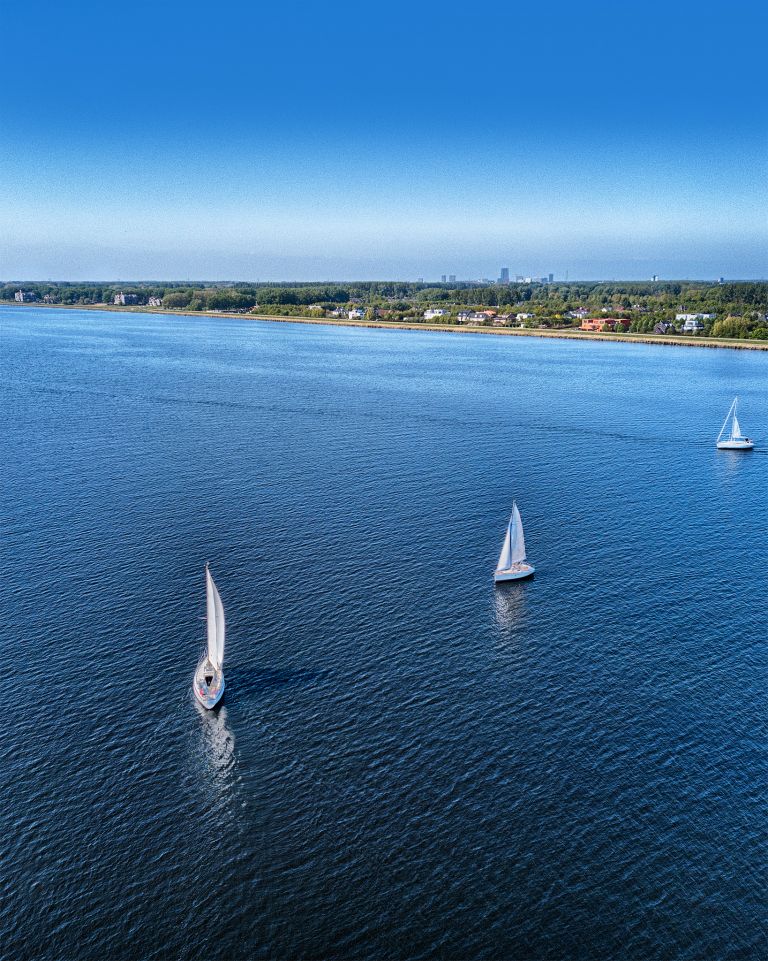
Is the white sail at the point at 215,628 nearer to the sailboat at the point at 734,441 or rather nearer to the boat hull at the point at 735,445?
the sailboat at the point at 734,441

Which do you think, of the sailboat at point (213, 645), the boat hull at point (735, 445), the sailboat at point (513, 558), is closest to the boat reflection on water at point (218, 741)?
the sailboat at point (213, 645)

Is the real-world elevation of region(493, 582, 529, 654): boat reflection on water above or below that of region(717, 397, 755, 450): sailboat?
below

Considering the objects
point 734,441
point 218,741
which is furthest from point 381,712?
point 734,441

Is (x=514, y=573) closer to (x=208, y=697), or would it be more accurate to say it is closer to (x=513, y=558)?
(x=513, y=558)

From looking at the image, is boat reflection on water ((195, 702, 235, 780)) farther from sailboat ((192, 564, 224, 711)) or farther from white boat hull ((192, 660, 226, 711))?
sailboat ((192, 564, 224, 711))

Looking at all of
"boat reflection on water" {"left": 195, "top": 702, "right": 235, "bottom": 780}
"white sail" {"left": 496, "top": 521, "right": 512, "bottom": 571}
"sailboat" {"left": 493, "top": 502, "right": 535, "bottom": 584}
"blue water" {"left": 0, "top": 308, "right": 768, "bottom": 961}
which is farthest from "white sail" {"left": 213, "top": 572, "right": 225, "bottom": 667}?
"white sail" {"left": 496, "top": 521, "right": 512, "bottom": 571}
